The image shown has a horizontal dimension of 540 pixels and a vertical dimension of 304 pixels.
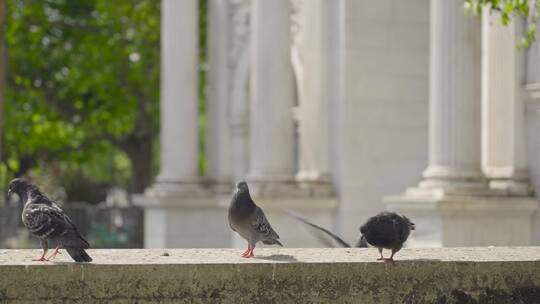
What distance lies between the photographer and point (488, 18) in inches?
713

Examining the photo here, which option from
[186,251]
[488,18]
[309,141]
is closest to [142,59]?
[309,141]

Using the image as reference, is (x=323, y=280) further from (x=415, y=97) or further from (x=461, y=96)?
(x=415, y=97)

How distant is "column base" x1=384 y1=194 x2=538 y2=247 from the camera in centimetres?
1733

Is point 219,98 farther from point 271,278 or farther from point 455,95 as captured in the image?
point 271,278

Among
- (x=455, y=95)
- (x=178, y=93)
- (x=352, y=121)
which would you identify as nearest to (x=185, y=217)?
(x=178, y=93)

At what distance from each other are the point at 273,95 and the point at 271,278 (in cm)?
1338

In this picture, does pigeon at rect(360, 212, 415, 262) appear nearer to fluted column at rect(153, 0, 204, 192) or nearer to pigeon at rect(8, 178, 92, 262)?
pigeon at rect(8, 178, 92, 262)

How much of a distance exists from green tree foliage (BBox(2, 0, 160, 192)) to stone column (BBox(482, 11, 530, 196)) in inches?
797

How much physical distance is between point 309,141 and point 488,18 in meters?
5.23

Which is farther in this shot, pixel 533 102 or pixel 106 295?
pixel 533 102

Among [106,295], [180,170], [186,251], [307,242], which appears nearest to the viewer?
[106,295]

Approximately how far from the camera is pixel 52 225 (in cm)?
848

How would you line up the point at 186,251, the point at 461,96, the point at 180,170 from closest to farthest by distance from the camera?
the point at 186,251, the point at 461,96, the point at 180,170

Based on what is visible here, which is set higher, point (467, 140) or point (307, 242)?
point (467, 140)
